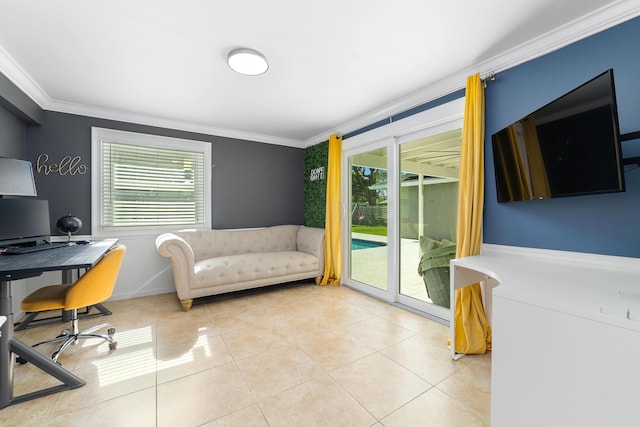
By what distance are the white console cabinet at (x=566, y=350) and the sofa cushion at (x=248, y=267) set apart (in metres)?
2.75

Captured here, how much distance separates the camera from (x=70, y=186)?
128 inches

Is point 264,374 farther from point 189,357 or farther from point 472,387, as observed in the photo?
point 472,387

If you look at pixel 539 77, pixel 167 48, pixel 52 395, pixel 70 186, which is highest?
pixel 167 48

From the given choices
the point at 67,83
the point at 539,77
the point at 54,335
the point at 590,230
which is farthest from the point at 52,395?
the point at 539,77

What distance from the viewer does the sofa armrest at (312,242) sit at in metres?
4.14

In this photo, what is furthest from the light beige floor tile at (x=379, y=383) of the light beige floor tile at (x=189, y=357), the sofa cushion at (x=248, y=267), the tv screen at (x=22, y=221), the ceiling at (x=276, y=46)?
the tv screen at (x=22, y=221)

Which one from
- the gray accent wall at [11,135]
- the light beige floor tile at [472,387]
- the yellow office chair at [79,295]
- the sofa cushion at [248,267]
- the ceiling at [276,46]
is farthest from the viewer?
the sofa cushion at [248,267]

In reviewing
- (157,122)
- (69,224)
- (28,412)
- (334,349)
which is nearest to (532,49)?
(334,349)

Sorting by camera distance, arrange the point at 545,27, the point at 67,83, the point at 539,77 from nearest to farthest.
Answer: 1. the point at 545,27
2. the point at 539,77
3. the point at 67,83

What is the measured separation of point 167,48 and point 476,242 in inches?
122

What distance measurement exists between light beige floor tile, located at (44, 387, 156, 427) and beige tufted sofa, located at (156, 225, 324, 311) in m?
1.49

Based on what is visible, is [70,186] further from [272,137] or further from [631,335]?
[631,335]

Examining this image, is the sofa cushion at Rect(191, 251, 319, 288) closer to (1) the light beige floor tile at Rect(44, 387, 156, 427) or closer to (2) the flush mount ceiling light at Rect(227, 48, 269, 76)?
(1) the light beige floor tile at Rect(44, 387, 156, 427)

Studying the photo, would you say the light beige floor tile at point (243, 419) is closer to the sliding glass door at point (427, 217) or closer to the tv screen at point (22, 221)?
the sliding glass door at point (427, 217)
